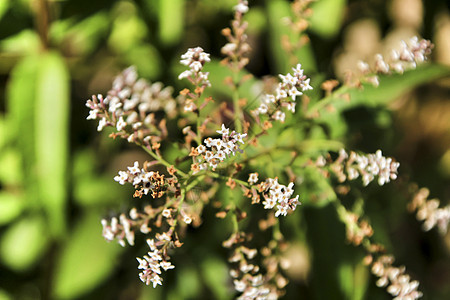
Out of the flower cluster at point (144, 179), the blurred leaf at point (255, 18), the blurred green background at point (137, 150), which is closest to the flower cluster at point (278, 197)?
the flower cluster at point (144, 179)

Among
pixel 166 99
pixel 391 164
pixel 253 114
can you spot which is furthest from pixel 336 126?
pixel 166 99

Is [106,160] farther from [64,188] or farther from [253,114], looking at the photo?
[253,114]

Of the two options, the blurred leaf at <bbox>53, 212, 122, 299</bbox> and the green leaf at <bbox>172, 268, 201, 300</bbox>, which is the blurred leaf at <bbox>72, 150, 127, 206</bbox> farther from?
the green leaf at <bbox>172, 268, 201, 300</bbox>

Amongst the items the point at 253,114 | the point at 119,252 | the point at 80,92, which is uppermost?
the point at 253,114

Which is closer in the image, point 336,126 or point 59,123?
point 336,126

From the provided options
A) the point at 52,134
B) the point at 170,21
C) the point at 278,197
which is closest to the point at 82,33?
the point at 170,21

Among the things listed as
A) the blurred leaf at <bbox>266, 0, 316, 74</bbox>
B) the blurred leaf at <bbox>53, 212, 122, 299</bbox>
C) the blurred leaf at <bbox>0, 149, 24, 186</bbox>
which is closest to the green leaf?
the blurred leaf at <bbox>53, 212, 122, 299</bbox>

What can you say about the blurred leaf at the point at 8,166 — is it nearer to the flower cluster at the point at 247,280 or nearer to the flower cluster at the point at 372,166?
the flower cluster at the point at 247,280
